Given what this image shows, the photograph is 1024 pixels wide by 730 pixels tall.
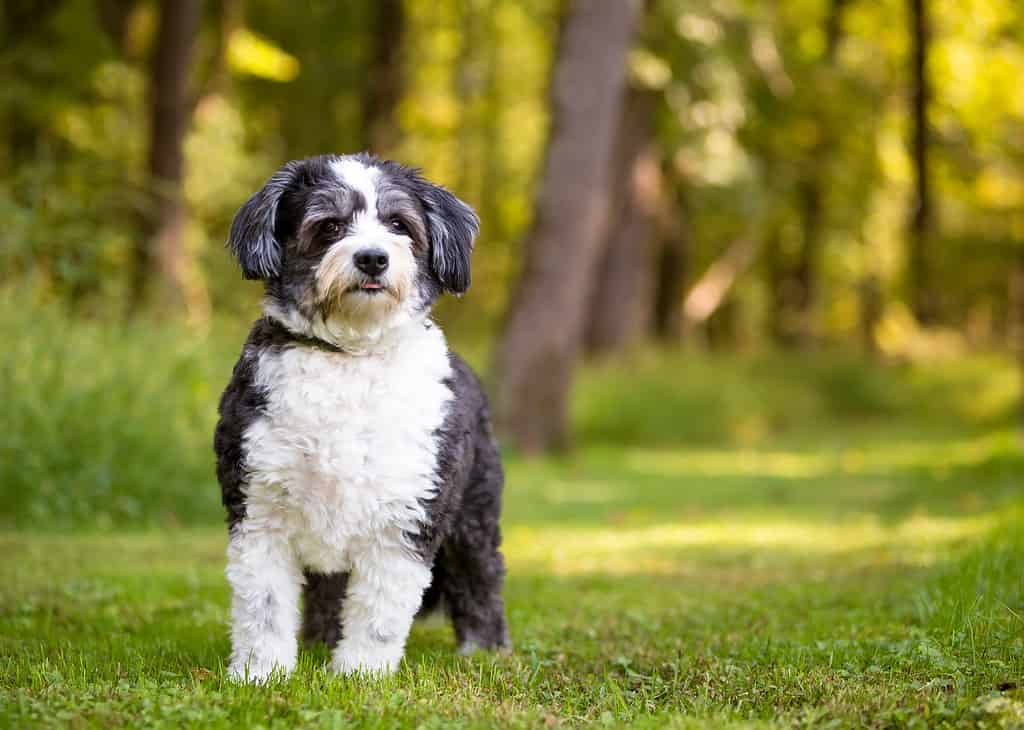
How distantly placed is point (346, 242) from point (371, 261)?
0.12 metres

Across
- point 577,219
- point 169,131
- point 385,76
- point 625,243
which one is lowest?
point 625,243

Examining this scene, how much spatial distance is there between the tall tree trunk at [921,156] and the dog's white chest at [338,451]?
1020 inches

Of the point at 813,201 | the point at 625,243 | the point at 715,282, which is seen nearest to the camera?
the point at 625,243

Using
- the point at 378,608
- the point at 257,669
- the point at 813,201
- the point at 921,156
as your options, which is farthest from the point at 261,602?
the point at 813,201

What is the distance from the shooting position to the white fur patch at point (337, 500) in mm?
4359

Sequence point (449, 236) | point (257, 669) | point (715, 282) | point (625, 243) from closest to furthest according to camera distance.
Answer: point (257, 669) < point (449, 236) < point (625, 243) < point (715, 282)

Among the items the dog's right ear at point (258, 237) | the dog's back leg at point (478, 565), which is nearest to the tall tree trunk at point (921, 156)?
the dog's back leg at point (478, 565)

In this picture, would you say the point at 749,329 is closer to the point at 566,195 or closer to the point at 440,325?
the point at 566,195

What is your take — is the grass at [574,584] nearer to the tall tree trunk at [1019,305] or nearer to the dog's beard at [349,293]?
the dog's beard at [349,293]

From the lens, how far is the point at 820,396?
26.7 metres

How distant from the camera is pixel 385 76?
2214cm

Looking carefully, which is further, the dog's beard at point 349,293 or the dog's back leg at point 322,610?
the dog's back leg at point 322,610

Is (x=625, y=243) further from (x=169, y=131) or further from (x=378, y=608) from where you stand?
(x=378, y=608)

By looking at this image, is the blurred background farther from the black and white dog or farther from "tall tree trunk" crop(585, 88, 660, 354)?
the black and white dog
